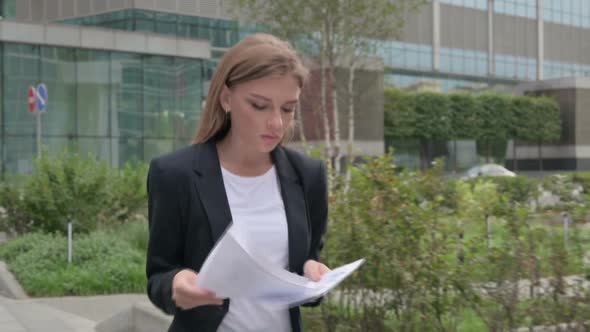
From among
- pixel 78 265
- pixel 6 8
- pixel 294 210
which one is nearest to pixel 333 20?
pixel 78 265

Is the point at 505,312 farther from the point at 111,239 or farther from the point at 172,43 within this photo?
the point at 172,43

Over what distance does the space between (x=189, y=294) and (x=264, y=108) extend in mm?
579

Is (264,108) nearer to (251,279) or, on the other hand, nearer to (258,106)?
(258,106)

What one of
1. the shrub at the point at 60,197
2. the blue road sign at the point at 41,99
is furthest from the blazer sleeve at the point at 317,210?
the blue road sign at the point at 41,99

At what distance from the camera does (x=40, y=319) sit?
891cm

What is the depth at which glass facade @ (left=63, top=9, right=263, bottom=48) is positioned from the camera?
49344 millimetres

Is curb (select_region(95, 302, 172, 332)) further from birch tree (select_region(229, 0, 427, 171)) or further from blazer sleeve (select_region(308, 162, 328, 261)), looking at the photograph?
birch tree (select_region(229, 0, 427, 171))

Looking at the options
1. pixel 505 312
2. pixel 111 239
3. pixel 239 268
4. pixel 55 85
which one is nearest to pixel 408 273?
pixel 505 312

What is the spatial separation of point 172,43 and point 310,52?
646cm

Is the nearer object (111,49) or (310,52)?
(111,49)

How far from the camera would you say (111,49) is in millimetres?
32125

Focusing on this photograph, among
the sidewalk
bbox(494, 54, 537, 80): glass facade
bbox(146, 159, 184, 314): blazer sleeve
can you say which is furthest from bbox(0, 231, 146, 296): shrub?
bbox(494, 54, 537, 80): glass facade

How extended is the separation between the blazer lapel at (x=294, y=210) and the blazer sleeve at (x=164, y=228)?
1.04 feet

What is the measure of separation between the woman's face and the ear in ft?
0.09
